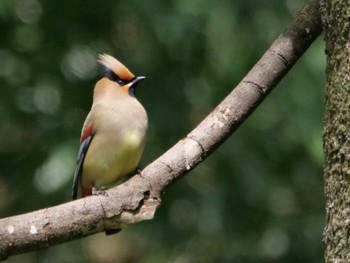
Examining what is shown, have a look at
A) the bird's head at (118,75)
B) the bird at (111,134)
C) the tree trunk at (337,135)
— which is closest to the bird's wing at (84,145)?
the bird at (111,134)

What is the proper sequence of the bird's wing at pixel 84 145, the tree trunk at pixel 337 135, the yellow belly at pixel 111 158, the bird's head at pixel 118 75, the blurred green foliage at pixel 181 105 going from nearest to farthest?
the tree trunk at pixel 337 135
the yellow belly at pixel 111 158
the bird's wing at pixel 84 145
the bird's head at pixel 118 75
the blurred green foliage at pixel 181 105

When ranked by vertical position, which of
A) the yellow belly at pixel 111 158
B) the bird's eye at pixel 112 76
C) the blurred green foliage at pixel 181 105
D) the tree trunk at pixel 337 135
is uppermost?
the blurred green foliage at pixel 181 105


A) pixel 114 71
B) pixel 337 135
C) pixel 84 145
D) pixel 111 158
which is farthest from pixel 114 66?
pixel 337 135

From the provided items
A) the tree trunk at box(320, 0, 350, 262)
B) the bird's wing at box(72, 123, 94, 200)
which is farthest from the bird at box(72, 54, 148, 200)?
the tree trunk at box(320, 0, 350, 262)

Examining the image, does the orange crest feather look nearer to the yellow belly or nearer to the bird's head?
the bird's head

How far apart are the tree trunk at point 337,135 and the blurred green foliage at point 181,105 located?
14.1 feet

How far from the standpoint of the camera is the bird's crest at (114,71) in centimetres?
572

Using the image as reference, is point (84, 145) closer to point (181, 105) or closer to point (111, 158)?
point (111, 158)

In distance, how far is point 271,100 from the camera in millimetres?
8773

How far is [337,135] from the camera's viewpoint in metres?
3.75

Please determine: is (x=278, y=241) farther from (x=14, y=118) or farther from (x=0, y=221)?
(x=0, y=221)

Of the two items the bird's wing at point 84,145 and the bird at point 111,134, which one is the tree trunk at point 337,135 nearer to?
the bird at point 111,134

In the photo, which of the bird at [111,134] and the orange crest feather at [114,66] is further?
the orange crest feather at [114,66]

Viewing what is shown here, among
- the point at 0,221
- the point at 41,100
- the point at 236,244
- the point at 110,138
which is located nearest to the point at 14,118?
the point at 41,100
